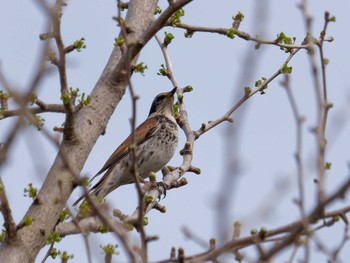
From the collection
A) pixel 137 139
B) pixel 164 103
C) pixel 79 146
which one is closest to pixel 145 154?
pixel 137 139

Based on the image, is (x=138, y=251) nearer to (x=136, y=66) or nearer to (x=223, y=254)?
(x=223, y=254)

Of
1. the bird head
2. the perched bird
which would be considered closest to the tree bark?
the perched bird

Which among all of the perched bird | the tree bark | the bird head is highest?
the bird head

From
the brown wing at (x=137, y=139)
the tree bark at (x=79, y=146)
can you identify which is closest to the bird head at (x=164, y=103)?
the brown wing at (x=137, y=139)

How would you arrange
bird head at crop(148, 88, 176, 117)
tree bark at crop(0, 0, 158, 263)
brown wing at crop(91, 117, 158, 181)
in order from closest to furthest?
tree bark at crop(0, 0, 158, 263) → brown wing at crop(91, 117, 158, 181) → bird head at crop(148, 88, 176, 117)

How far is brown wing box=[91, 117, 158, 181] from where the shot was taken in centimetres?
986

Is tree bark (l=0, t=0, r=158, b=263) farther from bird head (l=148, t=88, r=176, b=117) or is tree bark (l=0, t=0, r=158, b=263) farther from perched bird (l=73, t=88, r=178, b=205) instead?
bird head (l=148, t=88, r=176, b=117)

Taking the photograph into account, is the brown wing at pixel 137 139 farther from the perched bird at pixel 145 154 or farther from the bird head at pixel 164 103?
the bird head at pixel 164 103

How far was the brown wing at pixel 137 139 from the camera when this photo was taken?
388 inches

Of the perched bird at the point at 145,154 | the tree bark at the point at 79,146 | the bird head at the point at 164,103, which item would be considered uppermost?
the bird head at the point at 164,103

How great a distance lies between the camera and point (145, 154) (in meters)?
10.2

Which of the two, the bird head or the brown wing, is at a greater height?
the bird head

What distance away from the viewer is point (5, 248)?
562cm

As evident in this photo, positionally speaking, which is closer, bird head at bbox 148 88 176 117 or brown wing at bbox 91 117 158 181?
brown wing at bbox 91 117 158 181
